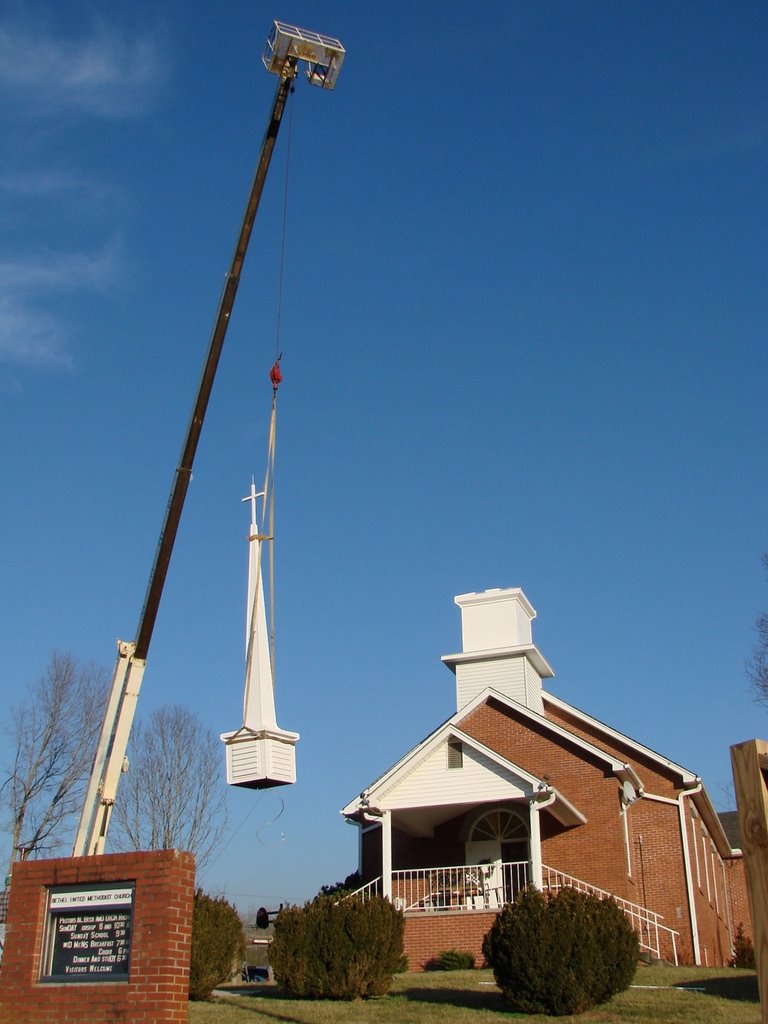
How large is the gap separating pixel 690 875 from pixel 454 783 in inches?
249

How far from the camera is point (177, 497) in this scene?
1330cm

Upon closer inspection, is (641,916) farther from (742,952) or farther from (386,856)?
(742,952)

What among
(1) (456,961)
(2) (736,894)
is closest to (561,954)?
(1) (456,961)

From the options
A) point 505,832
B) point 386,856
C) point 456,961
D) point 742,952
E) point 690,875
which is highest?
point 505,832

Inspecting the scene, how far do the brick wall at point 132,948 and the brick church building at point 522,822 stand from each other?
46.5 feet

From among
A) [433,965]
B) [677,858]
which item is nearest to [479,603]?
[677,858]

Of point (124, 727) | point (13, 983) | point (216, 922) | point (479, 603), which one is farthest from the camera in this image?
point (479, 603)

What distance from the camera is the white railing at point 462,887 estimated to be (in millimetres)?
24734

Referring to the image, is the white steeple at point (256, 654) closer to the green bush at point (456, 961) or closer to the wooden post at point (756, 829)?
the wooden post at point (756, 829)

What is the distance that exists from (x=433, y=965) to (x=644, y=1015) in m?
9.63

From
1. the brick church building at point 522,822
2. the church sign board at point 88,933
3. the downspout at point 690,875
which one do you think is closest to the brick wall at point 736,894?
the brick church building at point 522,822

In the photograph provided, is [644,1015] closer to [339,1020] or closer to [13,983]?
[339,1020]

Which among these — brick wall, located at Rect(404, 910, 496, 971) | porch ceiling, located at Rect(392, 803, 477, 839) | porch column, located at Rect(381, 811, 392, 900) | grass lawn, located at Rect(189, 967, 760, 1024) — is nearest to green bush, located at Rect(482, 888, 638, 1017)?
grass lawn, located at Rect(189, 967, 760, 1024)

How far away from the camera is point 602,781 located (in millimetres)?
26578
